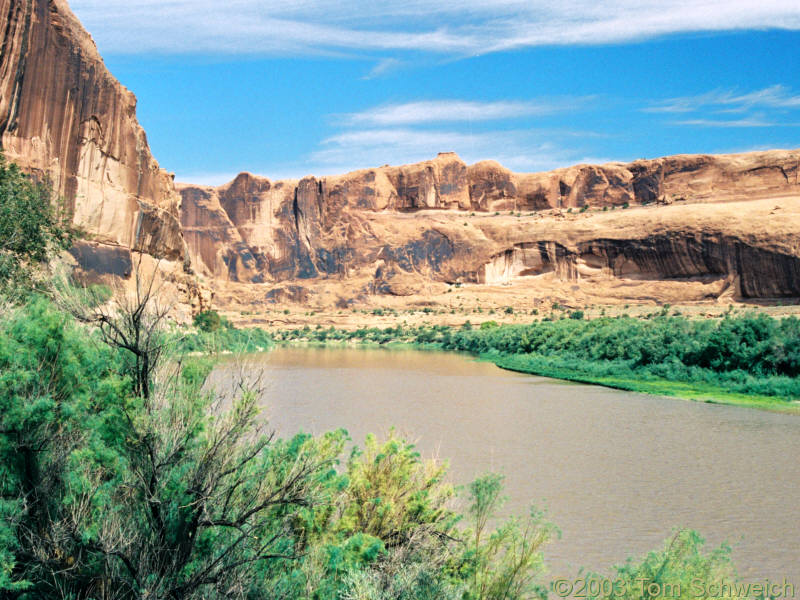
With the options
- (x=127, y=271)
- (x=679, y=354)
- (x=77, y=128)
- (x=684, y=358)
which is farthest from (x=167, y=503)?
(x=77, y=128)

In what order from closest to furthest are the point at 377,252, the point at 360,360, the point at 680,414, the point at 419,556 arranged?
the point at 419,556, the point at 680,414, the point at 360,360, the point at 377,252

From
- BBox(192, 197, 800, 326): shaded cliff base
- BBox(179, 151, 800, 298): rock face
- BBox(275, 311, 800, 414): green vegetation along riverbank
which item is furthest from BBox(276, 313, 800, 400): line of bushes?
BBox(179, 151, 800, 298): rock face

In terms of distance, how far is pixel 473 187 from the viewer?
95.8m

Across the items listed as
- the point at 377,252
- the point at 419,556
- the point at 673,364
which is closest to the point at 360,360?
the point at 673,364

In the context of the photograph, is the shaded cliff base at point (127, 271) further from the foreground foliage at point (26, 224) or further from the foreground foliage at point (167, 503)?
the foreground foliage at point (167, 503)

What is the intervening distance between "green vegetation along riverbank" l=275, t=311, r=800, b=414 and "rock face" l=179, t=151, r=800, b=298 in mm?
36272

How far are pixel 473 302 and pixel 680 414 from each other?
53744 millimetres

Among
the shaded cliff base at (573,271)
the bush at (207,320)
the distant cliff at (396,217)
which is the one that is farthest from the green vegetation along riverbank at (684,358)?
the shaded cliff base at (573,271)

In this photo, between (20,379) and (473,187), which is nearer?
(20,379)

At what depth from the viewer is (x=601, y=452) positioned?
1352 cm

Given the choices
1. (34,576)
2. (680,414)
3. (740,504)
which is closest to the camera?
(34,576)

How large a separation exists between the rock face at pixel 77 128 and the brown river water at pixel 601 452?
64.4 ft

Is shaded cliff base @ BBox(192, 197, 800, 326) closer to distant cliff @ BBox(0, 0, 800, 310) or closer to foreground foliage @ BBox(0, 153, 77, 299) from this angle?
distant cliff @ BBox(0, 0, 800, 310)

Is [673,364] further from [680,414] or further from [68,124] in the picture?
[68,124]
